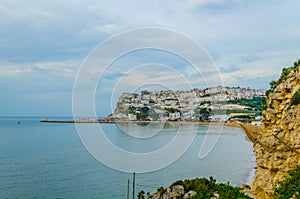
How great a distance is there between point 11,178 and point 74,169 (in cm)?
414

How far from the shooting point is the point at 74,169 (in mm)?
20984

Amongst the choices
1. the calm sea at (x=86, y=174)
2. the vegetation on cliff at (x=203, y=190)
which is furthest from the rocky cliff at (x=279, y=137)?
the calm sea at (x=86, y=174)

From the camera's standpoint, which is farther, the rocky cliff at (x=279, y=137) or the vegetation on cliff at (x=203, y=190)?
the rocky cliff at (x=279, y=137)

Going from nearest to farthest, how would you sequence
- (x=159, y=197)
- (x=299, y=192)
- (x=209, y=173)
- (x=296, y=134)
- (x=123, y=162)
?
1. (x=299, y=192)
2. (x=296, y=134)
3. (x=159, y=197)
4. (x=209, y=173)
5. (x=123, y=162)

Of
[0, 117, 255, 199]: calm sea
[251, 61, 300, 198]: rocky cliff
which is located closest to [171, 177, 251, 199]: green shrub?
[251, 61, 300, 198]: rocky cliff

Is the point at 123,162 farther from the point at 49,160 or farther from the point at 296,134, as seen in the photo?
the point at 296,134

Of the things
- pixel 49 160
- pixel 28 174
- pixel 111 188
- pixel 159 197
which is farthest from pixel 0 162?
pixel 159 197

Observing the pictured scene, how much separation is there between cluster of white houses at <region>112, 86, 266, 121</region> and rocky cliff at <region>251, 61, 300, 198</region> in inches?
187

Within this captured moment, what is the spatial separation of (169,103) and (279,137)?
39.0 feet

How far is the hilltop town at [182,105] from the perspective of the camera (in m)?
14.3

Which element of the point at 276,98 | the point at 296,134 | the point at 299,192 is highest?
the point at 276,98

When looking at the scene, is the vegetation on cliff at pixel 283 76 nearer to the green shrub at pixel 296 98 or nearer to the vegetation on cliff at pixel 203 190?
the green shrub at pixel 296 98

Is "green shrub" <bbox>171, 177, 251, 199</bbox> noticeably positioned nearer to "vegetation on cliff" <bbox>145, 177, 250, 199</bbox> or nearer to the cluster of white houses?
"vegetation on cliff" <bbox>145, 177, 250, 199</bbox>

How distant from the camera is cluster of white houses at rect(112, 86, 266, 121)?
13242 millimetres
